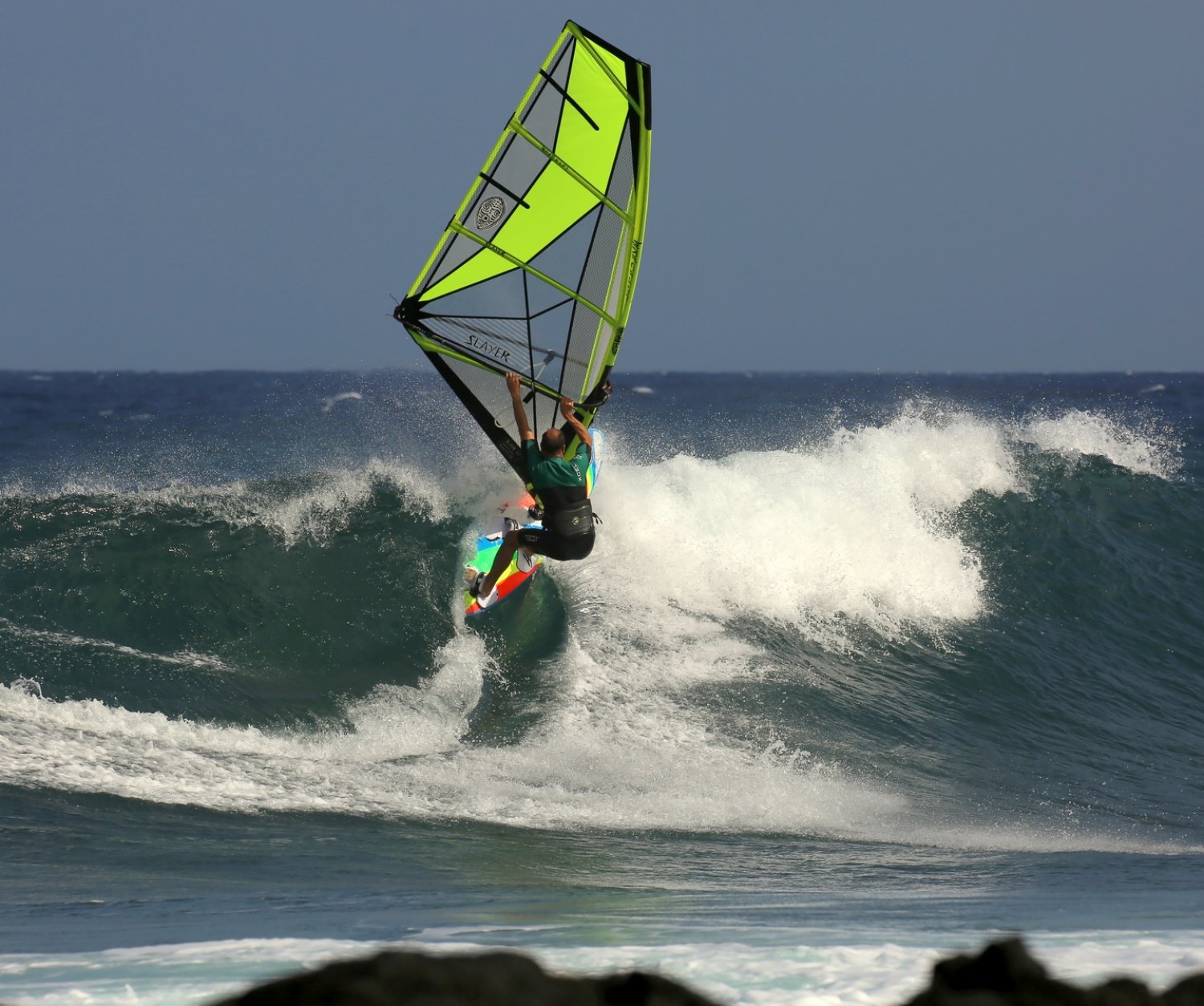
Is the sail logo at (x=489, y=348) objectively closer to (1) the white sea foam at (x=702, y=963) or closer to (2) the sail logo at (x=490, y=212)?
(2) the sail logo at (x=490, y=212)

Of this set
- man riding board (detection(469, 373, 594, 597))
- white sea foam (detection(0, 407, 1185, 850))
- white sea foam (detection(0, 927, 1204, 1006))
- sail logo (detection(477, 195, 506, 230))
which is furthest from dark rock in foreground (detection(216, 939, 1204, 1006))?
sail logo (detection(477, 195, 506, 230))

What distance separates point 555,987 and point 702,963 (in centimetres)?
167

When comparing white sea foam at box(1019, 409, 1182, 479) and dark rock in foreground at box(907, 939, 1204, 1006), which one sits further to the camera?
white sea foam at box(1019, 409, 1182, 479)

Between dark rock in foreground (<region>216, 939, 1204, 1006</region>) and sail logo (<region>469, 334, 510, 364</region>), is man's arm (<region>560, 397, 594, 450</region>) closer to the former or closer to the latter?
sail logo (<region>469, 334, 510, 364</region>)

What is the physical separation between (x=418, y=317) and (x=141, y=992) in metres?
6.08

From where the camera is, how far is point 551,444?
8023 millimetres

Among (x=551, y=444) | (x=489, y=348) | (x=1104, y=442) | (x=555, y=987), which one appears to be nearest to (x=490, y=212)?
(x=489, y=348)

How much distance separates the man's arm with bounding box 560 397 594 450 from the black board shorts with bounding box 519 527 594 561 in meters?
0.64

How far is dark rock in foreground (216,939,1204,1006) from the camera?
181 cm

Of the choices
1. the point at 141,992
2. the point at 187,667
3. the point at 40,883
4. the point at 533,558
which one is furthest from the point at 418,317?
the point at 141,992

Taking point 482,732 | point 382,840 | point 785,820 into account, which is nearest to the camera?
point 382,840

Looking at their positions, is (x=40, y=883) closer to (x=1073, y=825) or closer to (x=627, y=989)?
(x=627, y=989)

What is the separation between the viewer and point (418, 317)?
28.5 ft

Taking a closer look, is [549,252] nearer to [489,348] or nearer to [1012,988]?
[489,348]
